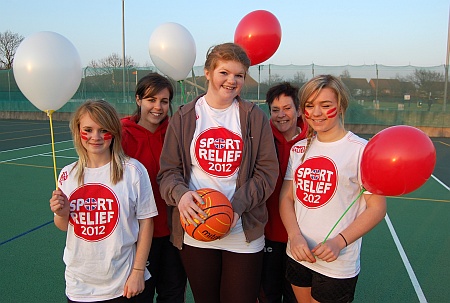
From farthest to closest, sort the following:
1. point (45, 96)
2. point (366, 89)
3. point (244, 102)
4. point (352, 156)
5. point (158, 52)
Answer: point (366, 89), point (158, 52), point (45, 96), point (244, 102), point (352, 156)

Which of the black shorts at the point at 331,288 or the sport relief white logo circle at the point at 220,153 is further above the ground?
the sport relief white logo circle at the point at 220,153

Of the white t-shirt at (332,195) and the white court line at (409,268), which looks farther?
the white court line at (409,268)

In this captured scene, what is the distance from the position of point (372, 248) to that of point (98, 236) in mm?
3539

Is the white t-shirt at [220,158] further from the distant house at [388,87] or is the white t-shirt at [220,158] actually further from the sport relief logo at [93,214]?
the distant house at [388,87]

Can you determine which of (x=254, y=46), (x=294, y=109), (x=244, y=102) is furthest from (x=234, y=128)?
(x=254, y=46)

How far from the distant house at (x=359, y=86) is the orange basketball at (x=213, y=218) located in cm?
1590

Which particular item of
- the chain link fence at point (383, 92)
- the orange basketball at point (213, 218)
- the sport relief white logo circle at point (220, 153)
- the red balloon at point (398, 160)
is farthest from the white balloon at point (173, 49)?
the chain link fence at point (383, 92)

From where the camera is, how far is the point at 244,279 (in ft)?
6.93

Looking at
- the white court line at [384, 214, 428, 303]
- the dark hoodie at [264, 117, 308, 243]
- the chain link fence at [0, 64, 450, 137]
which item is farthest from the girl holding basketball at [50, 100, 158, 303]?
the chain link fence at [0, 64, 450, 137]

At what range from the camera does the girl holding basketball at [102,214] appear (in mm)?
2059

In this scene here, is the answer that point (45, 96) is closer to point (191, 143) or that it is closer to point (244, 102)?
point (191, 143)

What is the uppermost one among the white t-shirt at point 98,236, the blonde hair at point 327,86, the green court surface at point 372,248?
the blonde hair at point 327,86

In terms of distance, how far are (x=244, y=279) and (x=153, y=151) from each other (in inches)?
41.3

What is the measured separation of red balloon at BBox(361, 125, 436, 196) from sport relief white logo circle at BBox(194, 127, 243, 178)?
687 millimetres
